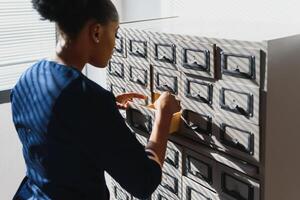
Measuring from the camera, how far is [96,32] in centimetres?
100

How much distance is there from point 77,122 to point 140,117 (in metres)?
0.42

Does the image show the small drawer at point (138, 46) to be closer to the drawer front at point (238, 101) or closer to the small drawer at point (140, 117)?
the small drawer at point (140, 117)

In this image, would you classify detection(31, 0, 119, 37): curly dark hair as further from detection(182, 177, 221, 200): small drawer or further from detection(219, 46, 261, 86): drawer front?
detection(182, 177, 221, 200): small drawer

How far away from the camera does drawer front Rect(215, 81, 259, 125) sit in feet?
3.37

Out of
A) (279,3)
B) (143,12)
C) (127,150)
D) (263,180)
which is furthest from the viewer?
(143,12)

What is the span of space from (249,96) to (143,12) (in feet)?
3.60

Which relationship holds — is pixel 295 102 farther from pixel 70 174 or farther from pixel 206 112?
pixel 70 174

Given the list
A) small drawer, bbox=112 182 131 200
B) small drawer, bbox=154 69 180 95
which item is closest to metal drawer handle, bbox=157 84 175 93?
small drawer, bbox=154 69 180 95

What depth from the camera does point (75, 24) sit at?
98cm

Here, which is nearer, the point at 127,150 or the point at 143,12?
the point at 127,150

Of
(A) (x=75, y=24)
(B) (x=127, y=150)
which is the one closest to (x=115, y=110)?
(B) (x=127, y=150)

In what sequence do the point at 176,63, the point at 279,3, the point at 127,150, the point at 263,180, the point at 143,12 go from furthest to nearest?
→ the point at 143,12, the point at 279,3, the point at 176,63, the point at 263,180, the point at 127,150

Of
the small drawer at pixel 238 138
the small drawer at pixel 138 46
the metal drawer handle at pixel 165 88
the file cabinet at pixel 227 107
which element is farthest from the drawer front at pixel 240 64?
the small drawer at pixel 138 46

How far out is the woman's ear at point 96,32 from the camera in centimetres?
100
